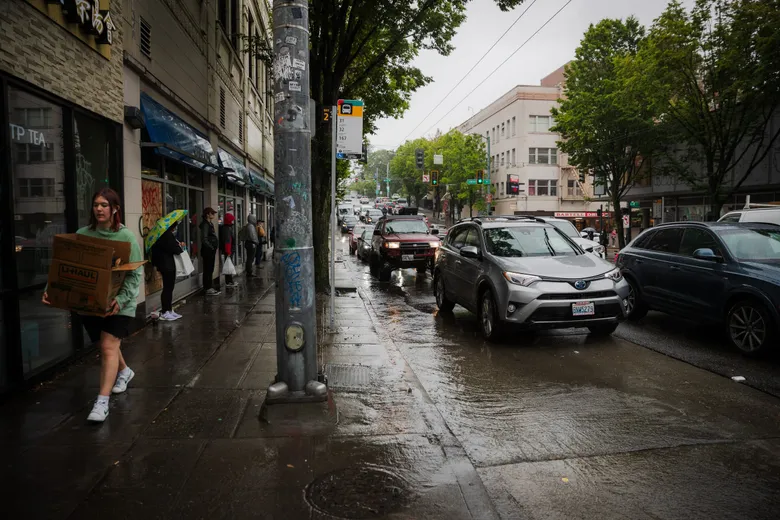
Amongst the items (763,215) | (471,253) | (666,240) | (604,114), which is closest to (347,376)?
(471,253)

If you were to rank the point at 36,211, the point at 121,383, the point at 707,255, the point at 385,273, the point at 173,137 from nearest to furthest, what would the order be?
the point at 121,383 < the point at 36,211 < the point at 707,255 < the point at 173,137 < the point at 385,273

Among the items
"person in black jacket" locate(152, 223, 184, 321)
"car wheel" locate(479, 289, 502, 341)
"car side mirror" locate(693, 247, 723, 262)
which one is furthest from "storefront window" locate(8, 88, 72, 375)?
"car side mirror" locate(693, 247, 723, 262)

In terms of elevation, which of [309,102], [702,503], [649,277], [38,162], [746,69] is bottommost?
[702,503]

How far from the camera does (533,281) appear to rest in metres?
7.59

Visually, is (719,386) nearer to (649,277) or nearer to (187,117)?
(649,277)

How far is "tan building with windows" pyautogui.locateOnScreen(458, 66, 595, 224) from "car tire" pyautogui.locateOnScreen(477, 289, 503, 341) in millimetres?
50956

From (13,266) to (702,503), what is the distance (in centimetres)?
579

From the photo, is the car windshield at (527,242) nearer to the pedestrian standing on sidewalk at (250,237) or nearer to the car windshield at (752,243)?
the car windshield at (752,243)

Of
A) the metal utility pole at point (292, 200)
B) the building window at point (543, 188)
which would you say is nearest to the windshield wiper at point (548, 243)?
the metal utility pole at point (292, 200)

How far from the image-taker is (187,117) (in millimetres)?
12508

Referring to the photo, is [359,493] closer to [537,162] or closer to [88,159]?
[88,159]

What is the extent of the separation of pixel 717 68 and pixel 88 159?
2256cm

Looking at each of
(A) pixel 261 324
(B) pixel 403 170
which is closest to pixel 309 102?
(A) pixel 261 324

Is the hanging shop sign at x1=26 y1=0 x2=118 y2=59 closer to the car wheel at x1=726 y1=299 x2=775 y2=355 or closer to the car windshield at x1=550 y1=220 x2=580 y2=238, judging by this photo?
the car wheel at x1=726 y1=299 x2=775 y2=355
